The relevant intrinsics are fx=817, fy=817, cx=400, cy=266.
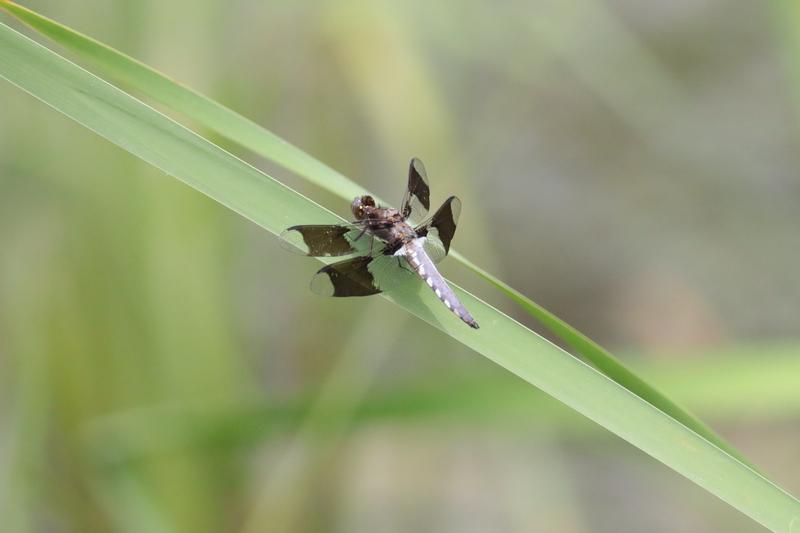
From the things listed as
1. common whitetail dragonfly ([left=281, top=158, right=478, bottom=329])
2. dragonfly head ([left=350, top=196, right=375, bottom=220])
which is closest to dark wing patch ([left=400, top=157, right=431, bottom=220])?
common whitetail dragonfly ([left=281, top=158, right=478, bottom=329])

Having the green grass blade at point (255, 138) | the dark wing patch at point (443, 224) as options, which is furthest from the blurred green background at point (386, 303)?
the green grass blade at point (255, 138)

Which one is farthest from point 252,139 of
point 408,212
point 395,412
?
point 395,412

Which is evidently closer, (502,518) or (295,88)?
(295,88)

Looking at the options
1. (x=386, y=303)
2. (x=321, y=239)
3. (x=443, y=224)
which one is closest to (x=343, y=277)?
(x=321, y=239)

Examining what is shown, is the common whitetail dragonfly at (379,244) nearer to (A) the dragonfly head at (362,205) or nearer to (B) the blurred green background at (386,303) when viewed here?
(A) the dragonfly head at (362,205)

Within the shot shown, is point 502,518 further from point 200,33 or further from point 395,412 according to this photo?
point 200,33

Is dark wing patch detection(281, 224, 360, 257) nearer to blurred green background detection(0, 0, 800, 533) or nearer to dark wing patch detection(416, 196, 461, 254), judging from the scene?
dark wing patch detection(416, 196, 461, 254)
